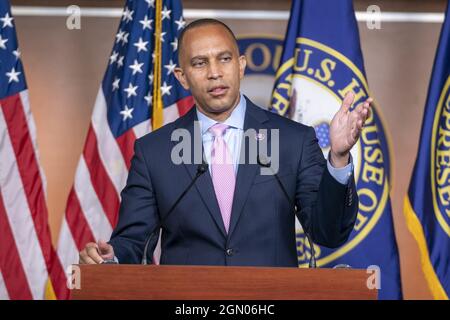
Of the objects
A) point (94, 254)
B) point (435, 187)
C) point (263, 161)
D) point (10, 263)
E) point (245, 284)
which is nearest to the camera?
point (245, 284)

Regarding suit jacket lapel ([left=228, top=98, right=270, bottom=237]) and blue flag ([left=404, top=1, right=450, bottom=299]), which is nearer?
suit jacket lapel ([left=228, top=98, right=270, bottom=237])

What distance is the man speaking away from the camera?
2584 millimetres

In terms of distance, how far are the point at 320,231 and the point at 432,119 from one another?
196cm

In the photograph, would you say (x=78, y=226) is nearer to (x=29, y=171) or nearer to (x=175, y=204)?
(x=29, y=171)

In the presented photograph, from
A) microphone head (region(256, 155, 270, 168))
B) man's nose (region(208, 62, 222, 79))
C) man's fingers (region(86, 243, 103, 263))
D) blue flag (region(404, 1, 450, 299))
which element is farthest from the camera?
blue flag (region(404, 1, 450, 299))

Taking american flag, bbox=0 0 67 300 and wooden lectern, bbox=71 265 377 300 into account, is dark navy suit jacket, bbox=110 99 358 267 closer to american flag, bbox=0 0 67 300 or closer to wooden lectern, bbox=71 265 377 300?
wooden lectern, bbox=71 265 377 300

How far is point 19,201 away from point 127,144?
659mm

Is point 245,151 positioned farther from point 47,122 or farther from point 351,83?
point 47,122

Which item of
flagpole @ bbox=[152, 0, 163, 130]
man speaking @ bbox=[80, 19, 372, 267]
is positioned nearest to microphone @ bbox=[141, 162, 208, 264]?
man speaking @ bbox=[80, 19, 372, 267]

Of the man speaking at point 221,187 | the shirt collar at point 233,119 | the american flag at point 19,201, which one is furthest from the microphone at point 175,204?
the american flag at point 19,201

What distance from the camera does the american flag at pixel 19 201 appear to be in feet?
14.0

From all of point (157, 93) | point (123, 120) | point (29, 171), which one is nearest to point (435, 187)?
point (157, 93)

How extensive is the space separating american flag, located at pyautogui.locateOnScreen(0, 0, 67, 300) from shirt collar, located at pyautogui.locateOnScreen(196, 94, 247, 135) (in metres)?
1.77

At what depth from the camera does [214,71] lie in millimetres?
2713
